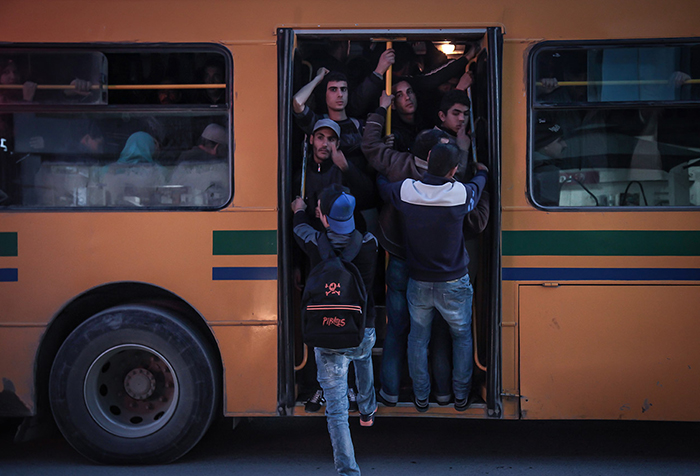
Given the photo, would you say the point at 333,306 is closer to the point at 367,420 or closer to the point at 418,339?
the point at 418,339

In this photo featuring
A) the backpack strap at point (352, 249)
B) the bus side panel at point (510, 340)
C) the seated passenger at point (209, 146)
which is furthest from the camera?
the seated passenger at point (209, 146)

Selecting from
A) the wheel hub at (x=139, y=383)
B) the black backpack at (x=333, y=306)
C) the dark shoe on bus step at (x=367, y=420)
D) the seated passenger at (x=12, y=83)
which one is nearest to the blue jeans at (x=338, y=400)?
the black backpack at (x=333, y=306)

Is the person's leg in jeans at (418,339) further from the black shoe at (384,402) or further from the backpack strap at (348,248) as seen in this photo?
the backpack strap at (348,248)

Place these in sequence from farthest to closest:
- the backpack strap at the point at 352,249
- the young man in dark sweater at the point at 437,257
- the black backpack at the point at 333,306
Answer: the young man in dark sweater at the point at 437,257 < the backpack strap at the point at 352,249 < the black backpack at the point at 333,306

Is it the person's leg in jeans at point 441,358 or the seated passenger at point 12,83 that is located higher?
the seated passenger at point 12,83

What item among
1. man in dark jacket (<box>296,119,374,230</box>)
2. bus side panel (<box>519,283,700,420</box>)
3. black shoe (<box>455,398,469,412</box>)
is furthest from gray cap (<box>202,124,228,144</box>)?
black shoe (<box>455,398,469,412</box>)

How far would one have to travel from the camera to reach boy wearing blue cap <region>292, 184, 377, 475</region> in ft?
10.3

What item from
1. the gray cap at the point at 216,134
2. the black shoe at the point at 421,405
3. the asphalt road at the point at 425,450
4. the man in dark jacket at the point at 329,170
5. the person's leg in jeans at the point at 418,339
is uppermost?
the gray cap at the point at 216,134

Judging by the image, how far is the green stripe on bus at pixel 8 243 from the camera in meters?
→ 3.69

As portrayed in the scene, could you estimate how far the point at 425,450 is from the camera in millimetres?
4020

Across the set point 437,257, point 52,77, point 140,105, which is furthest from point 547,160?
point 52,77

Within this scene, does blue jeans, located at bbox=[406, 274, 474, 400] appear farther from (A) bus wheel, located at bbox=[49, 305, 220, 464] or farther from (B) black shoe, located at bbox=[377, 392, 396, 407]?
(A) bus wheel, located at bbox=[49, 305, 220, 464]

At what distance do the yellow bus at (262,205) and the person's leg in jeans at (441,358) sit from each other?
218 mm

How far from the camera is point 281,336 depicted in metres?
3.67
